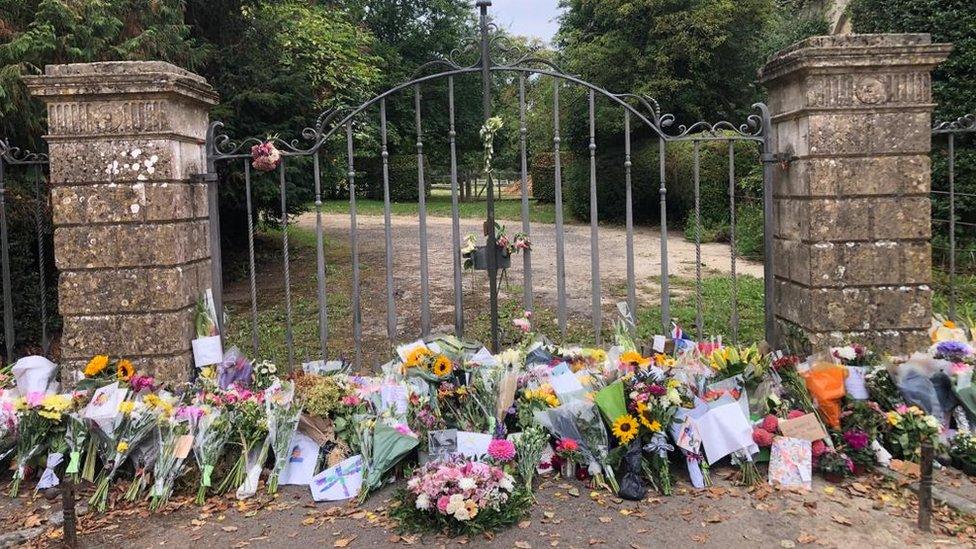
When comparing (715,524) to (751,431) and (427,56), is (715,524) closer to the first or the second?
(751,431)

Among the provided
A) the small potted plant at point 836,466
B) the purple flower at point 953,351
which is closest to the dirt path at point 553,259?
the purple flower at point 953,351

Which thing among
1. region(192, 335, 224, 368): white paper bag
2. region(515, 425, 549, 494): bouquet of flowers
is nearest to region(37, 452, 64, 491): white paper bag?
region(192, 335, 224, 368): white paper bag

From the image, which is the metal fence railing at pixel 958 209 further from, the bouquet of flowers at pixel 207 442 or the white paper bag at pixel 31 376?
the white paper bag at pixel 31 376

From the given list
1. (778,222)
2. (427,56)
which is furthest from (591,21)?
(778,222)

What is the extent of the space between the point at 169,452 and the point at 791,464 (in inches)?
116

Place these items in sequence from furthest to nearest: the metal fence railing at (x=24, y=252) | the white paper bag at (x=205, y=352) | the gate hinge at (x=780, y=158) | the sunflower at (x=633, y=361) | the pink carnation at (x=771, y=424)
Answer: the metal fence railing at (x=24, y=252) < the gate hinge at (x=780, y=158) < the white paper bag at (x=205, y=352) < the sunflower at (x=633, y=361) < the pink carnation at (x=771, y=424)

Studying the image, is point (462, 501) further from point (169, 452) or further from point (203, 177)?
point (203, 177)

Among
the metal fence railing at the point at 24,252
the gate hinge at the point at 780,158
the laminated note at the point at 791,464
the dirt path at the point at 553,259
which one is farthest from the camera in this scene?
the dirt path at the point at 553,259

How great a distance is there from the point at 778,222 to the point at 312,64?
974 centimetres

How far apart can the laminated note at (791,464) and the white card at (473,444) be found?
136cm

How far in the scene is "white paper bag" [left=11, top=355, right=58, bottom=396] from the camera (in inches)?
154

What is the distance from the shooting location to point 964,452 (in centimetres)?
344

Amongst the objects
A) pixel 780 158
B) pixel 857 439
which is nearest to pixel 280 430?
pixel 857 439

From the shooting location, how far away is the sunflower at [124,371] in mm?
3810
